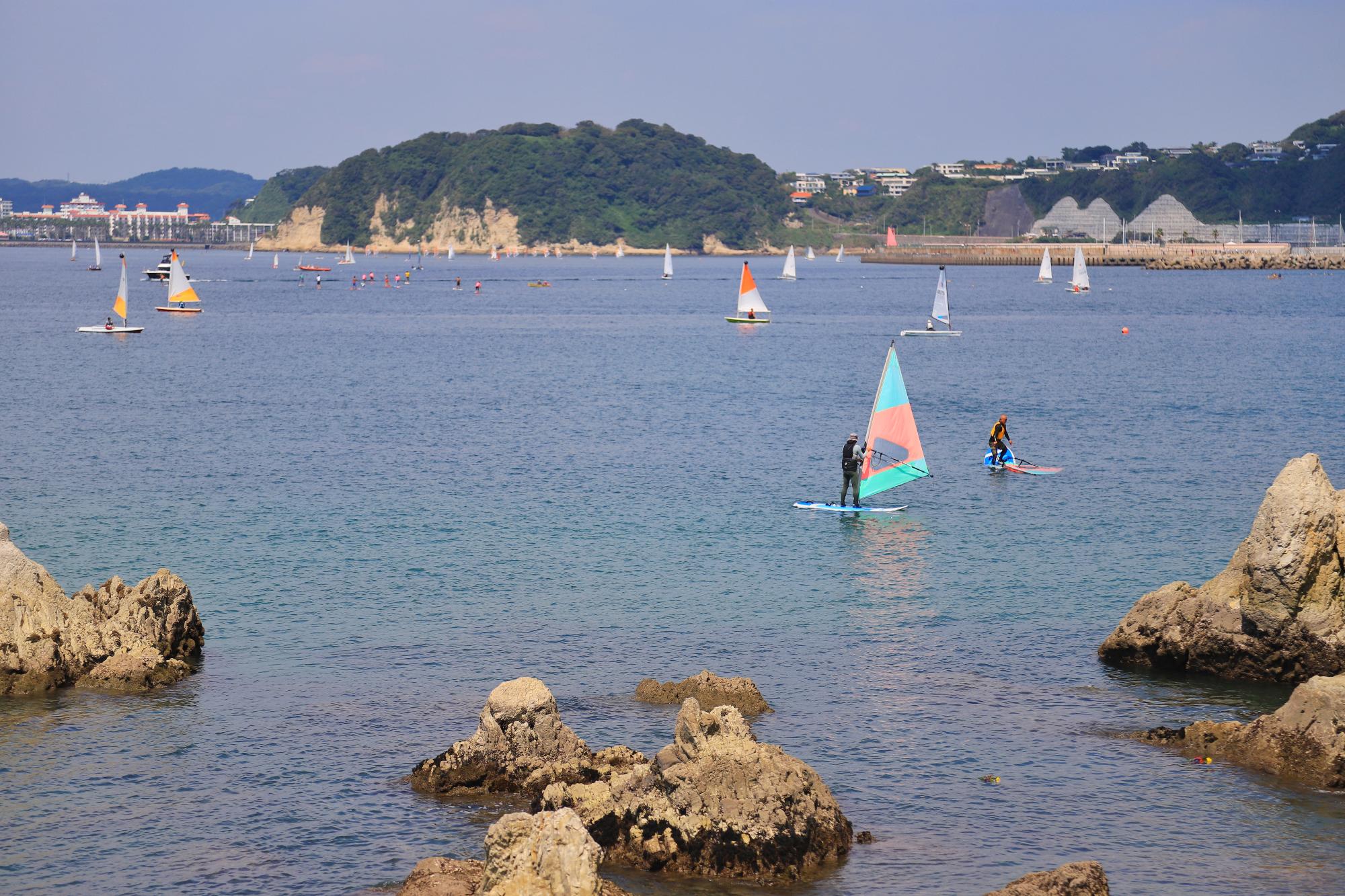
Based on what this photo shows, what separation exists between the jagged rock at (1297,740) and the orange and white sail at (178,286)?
131 metres

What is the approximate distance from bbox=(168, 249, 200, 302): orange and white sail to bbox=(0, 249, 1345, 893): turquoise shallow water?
61.1 meters

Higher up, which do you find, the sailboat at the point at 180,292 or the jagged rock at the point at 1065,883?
the sailboat at the point at 180,292

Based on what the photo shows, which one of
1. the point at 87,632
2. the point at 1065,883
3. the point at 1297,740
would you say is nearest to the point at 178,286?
the point at 87,632

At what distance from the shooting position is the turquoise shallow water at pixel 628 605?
22.1 m

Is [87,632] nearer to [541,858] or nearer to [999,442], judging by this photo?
[541,858]

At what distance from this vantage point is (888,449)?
4753 cm

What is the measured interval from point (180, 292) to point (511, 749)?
13412cm

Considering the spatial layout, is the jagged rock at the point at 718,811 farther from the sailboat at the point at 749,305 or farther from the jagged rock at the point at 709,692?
the sailboat at the point at 749,305

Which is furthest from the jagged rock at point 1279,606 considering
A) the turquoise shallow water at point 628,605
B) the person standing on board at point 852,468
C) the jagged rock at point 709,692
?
the person standing on board at point 852,468

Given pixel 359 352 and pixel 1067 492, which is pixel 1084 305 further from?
pixel 1067 492

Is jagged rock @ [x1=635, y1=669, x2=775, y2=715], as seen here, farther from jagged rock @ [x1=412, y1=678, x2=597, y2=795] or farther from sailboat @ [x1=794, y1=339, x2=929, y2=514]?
sailboat @ [x1=794, y1=339, x2=929, y2=514]

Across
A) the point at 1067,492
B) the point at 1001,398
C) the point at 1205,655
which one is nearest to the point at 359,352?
the point at 1001,398

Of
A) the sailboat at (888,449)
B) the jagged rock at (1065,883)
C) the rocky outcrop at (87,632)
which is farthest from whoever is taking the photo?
the sailboat at (888,449)

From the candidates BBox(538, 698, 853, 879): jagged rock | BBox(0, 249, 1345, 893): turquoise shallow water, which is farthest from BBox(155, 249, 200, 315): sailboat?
BBox(538, 698, 853, 879): jagged rock
